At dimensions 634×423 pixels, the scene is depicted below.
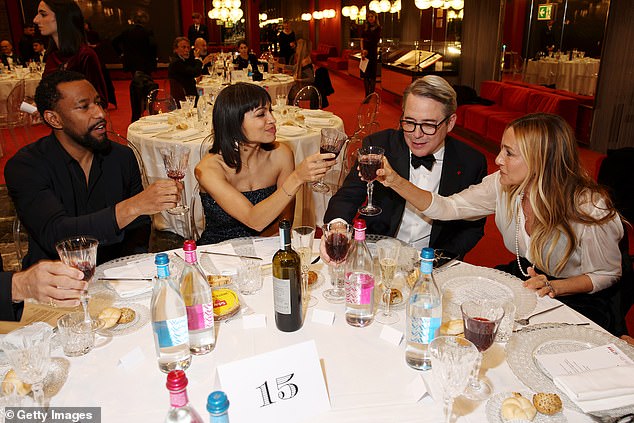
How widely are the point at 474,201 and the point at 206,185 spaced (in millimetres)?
1402

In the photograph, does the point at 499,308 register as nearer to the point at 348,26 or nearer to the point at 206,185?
the point at 206,185

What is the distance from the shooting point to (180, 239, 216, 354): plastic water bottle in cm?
142

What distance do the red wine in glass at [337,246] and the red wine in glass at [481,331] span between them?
0.53m

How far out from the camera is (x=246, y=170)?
2.89 m

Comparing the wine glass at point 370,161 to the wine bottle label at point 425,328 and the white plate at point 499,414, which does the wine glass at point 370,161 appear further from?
the white plate at point 499,414

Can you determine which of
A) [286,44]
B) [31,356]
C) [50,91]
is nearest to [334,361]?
[31,356]

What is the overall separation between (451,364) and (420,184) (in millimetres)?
1813

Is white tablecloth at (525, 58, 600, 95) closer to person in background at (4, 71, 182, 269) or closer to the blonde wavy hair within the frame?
the blonde wavy hair

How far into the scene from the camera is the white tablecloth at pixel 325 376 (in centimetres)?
122

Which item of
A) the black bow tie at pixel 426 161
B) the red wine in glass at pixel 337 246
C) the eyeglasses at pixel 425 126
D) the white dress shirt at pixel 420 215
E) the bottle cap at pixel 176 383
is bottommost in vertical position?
the white dress shirt at pixel 420 215

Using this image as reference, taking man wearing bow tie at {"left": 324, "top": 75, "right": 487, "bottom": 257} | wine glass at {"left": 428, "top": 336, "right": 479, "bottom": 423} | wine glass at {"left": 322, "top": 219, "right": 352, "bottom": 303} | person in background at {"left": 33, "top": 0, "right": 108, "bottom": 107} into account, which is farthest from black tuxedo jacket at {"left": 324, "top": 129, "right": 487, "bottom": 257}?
person in background at {"left": 33, "top": 0, "right": 108, "bottom": 107}

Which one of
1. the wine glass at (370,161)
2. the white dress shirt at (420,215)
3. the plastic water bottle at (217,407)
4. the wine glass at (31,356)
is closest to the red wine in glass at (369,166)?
the wine glass at (370,161)

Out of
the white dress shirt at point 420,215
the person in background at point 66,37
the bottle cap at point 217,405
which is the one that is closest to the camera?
the bottle cap at point 217,405

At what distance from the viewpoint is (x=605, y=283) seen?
2.08m
